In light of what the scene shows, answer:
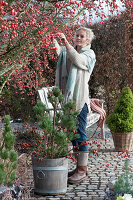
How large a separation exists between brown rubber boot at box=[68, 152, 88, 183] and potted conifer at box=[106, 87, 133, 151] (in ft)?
6.87

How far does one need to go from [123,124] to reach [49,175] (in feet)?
9.41

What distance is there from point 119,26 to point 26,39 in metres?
7.51

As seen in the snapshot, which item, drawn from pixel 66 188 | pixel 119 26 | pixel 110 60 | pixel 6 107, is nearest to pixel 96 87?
pixel 110 60

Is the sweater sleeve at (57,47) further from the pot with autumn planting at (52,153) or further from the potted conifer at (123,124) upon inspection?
the potted conifer at (123,124)

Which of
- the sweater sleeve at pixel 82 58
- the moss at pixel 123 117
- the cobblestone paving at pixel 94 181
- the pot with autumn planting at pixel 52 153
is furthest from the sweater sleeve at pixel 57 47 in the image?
the moss at pixel 123 117

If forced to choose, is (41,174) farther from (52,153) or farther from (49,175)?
(52,153)

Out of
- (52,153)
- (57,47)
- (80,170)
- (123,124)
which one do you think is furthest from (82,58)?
(123,124)

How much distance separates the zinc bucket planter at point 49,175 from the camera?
3643mm

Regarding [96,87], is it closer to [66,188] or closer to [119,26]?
[119,26]

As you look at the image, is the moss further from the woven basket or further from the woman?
the woman

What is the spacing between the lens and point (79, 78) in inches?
166

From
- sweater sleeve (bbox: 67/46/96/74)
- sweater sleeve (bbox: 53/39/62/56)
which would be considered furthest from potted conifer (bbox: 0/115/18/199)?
sweater sleeve (bbox: 53/39/62/56)

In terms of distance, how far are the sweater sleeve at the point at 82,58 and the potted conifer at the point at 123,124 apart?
7.47 ft

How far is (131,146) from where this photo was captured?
6.38m
